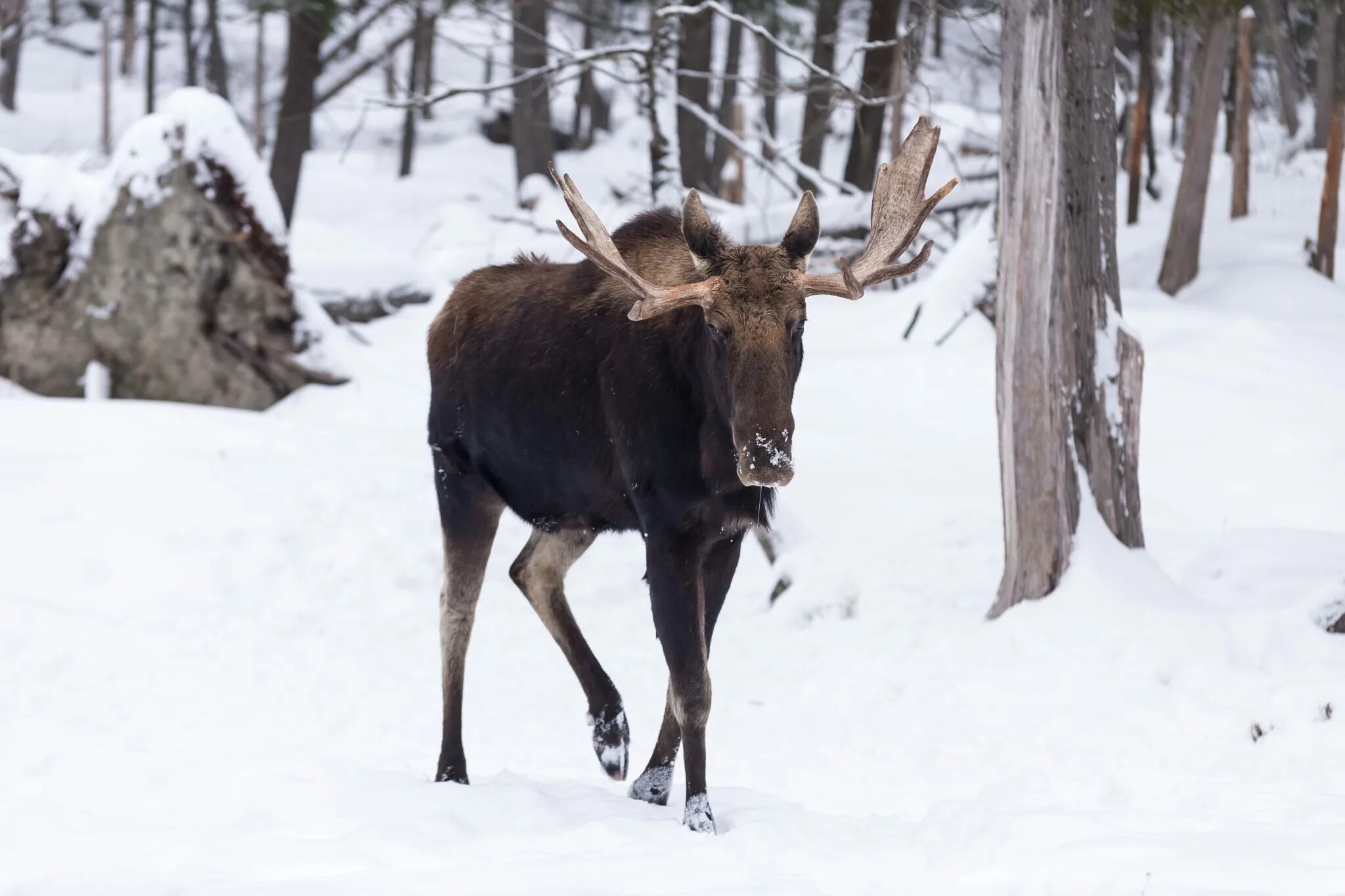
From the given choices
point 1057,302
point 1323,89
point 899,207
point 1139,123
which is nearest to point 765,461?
point 899,207

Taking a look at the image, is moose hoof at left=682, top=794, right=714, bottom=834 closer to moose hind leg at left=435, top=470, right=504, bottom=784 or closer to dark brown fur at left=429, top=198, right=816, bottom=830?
dark brown fur at left=429, top=198, right=816, bottom=830

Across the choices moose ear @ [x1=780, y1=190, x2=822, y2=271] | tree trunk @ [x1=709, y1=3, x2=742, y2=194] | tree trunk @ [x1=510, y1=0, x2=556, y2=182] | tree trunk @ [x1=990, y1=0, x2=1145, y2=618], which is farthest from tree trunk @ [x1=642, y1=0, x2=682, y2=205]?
tree trunk @ [x1=510, y1=0, x2=556, y2=182]

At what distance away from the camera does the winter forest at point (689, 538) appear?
4.39 m

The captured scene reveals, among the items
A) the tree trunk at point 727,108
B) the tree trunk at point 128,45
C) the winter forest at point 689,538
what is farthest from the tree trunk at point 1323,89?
the tree trunk at point 128,45

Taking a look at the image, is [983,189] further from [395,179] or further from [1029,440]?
[395,179]

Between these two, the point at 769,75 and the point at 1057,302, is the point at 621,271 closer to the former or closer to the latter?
the point at 1057,302

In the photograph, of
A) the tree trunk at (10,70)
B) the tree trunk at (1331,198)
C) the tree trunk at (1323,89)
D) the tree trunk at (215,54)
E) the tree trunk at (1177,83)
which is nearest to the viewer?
the tree trunk at (1331,198)

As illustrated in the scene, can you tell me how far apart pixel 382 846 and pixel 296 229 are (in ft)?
75.7

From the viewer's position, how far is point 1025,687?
653 centimetres

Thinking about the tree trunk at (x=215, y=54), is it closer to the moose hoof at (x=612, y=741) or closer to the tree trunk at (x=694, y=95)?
the tree trunk at (x=694, y=95)

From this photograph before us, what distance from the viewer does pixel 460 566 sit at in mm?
5703

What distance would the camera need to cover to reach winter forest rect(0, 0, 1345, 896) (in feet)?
14.4

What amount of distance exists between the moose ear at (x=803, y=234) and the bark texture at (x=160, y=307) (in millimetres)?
6992

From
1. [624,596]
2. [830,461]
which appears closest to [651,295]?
[624,596]
